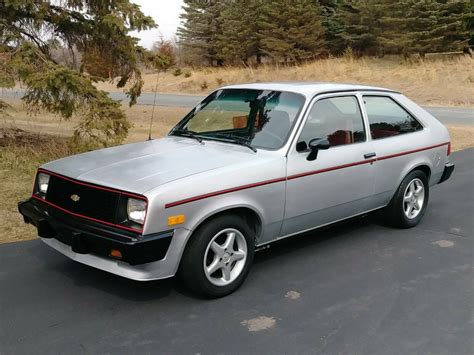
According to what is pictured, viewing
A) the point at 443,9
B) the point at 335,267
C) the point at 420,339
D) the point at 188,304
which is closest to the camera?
the point at 420,339

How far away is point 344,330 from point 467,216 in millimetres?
3360

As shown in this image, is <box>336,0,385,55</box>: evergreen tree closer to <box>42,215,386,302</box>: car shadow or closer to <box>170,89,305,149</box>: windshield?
<box>170,89,305,149</box>: windshield

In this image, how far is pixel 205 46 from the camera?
5128 centimetres

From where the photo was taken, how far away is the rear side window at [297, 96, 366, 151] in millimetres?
4520

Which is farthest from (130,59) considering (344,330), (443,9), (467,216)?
(443,9)

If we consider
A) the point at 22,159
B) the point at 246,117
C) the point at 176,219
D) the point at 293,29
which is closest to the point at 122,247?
the point at 176,219

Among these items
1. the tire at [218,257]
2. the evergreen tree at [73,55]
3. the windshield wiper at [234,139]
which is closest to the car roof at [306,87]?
the windshield wiper at [234,139]

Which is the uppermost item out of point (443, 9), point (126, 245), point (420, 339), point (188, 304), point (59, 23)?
point (443, 9)

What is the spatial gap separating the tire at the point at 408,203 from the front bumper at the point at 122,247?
273cm

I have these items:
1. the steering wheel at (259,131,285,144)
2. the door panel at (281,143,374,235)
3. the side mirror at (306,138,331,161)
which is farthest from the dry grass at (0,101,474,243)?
the side mirror at (306,138,331,161)

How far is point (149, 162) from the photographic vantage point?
404 cm

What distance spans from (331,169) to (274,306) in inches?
55.0

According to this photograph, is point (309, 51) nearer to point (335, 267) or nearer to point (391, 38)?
point (391, 38)

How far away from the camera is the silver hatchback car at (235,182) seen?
139 inches
